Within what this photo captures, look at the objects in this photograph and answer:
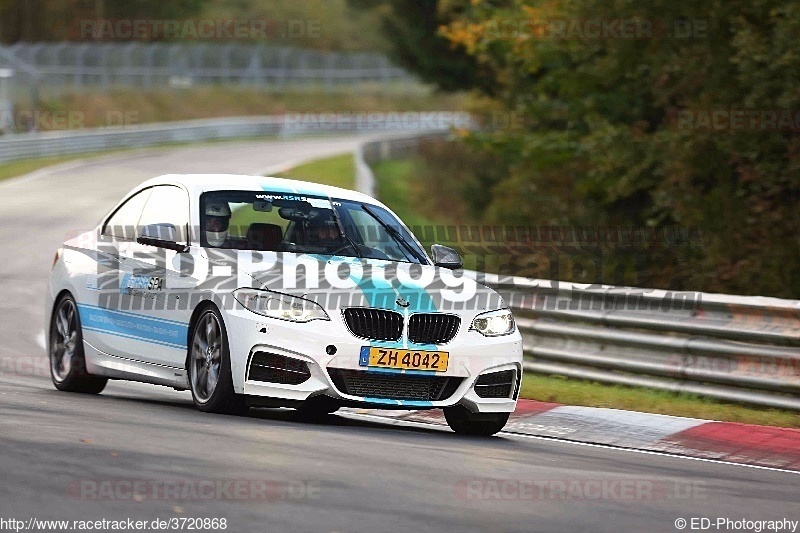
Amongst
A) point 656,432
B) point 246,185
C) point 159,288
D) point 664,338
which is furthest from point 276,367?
point 664,338

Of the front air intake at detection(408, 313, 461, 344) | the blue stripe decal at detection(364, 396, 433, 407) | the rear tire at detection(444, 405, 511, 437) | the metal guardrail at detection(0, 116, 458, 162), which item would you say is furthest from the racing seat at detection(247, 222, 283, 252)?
the metal guardrail at detection(0, 116, 458, 162)

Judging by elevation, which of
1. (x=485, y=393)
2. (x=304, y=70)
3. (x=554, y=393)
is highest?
(x=485, y=393)

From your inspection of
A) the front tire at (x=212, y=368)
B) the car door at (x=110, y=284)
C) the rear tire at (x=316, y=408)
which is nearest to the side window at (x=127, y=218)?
the car door at (x=110, y=284)

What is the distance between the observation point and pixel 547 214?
28.7m

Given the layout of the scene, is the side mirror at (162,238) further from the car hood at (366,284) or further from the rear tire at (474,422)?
the rear tire at (474,422)

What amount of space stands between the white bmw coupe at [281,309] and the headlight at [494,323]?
0.01 m

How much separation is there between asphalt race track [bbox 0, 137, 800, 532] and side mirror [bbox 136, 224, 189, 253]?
106 cm

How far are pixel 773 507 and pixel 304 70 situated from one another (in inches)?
2821

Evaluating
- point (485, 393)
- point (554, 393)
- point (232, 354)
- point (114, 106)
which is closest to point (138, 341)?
point (232, 354)

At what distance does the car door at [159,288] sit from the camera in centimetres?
1048

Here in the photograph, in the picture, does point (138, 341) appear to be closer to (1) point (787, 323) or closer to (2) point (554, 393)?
(2) point (554, 393)

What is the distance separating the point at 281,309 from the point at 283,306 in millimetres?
23

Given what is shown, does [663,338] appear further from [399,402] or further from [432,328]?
[399,402]

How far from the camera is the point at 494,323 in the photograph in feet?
33.8
